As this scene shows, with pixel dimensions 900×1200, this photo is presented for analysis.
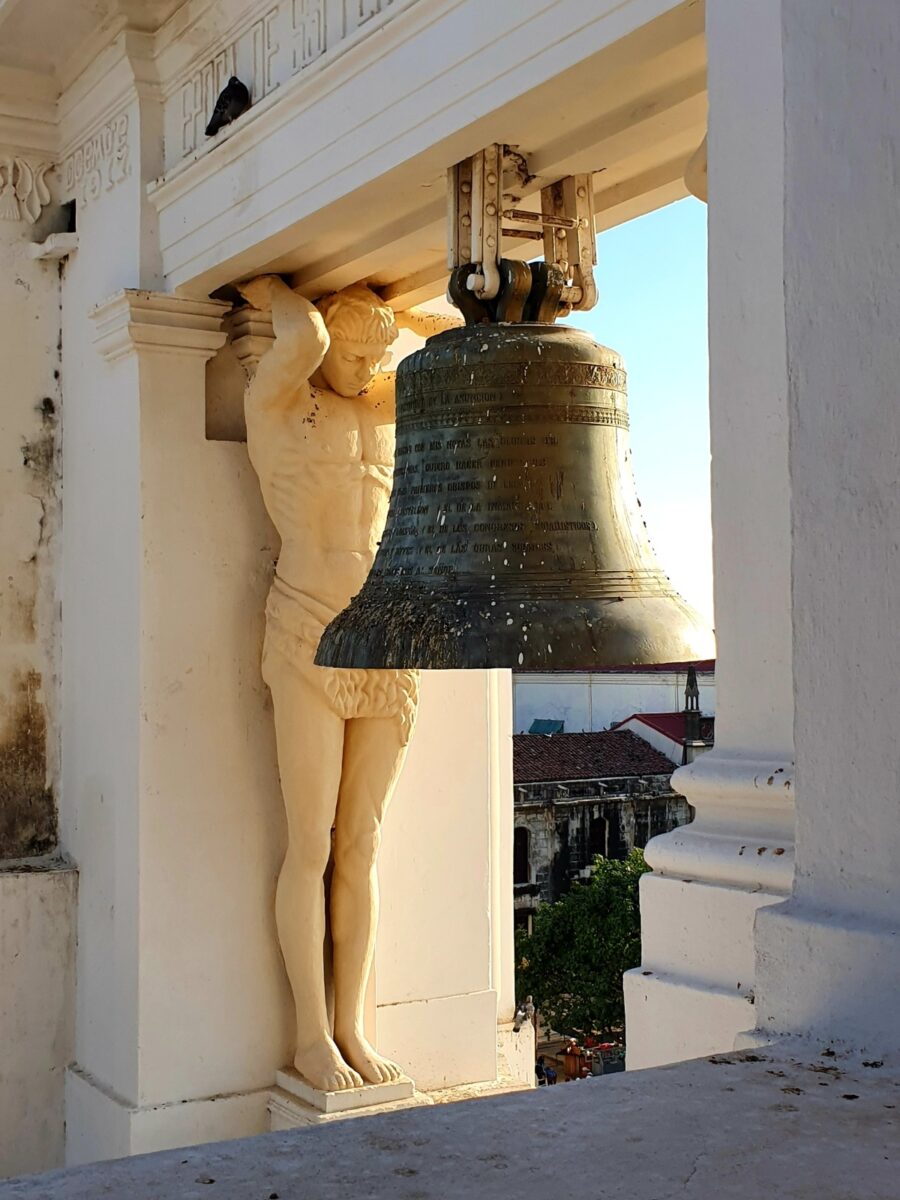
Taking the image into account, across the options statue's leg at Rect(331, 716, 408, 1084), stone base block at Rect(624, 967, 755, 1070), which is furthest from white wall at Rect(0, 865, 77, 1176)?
stone base block at Rect(624, 967, 755, 1070)

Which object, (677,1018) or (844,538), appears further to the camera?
(677,1018)

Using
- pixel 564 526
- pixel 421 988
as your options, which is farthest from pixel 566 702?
pixel 564 526

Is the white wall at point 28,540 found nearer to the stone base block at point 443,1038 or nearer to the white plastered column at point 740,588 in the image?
A: the stone base block at point 443,1038

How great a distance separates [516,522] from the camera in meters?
2.58

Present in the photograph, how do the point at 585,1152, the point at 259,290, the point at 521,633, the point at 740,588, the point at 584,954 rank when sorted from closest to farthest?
the point at 585,1152 → the point at 740,588 → the point at 521,633 → the point at 259,290 → the point at 584,954

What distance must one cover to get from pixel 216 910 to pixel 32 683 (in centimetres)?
102

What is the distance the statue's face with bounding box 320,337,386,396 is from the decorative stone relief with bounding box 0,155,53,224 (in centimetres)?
122

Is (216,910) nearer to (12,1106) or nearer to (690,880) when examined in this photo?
(12,1106)

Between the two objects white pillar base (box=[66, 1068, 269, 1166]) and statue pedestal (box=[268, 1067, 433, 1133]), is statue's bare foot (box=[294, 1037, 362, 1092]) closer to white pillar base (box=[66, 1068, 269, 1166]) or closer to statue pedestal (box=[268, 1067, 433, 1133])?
statue pedestal (box=[268, 1067, 433, 1133])

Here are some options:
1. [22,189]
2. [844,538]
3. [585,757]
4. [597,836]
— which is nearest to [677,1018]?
[844,538]

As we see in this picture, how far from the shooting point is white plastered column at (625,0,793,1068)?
2.15 meters

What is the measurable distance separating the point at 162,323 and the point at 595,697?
1178 inches

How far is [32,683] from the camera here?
16.0 ft

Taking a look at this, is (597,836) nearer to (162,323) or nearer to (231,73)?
(162,323)
